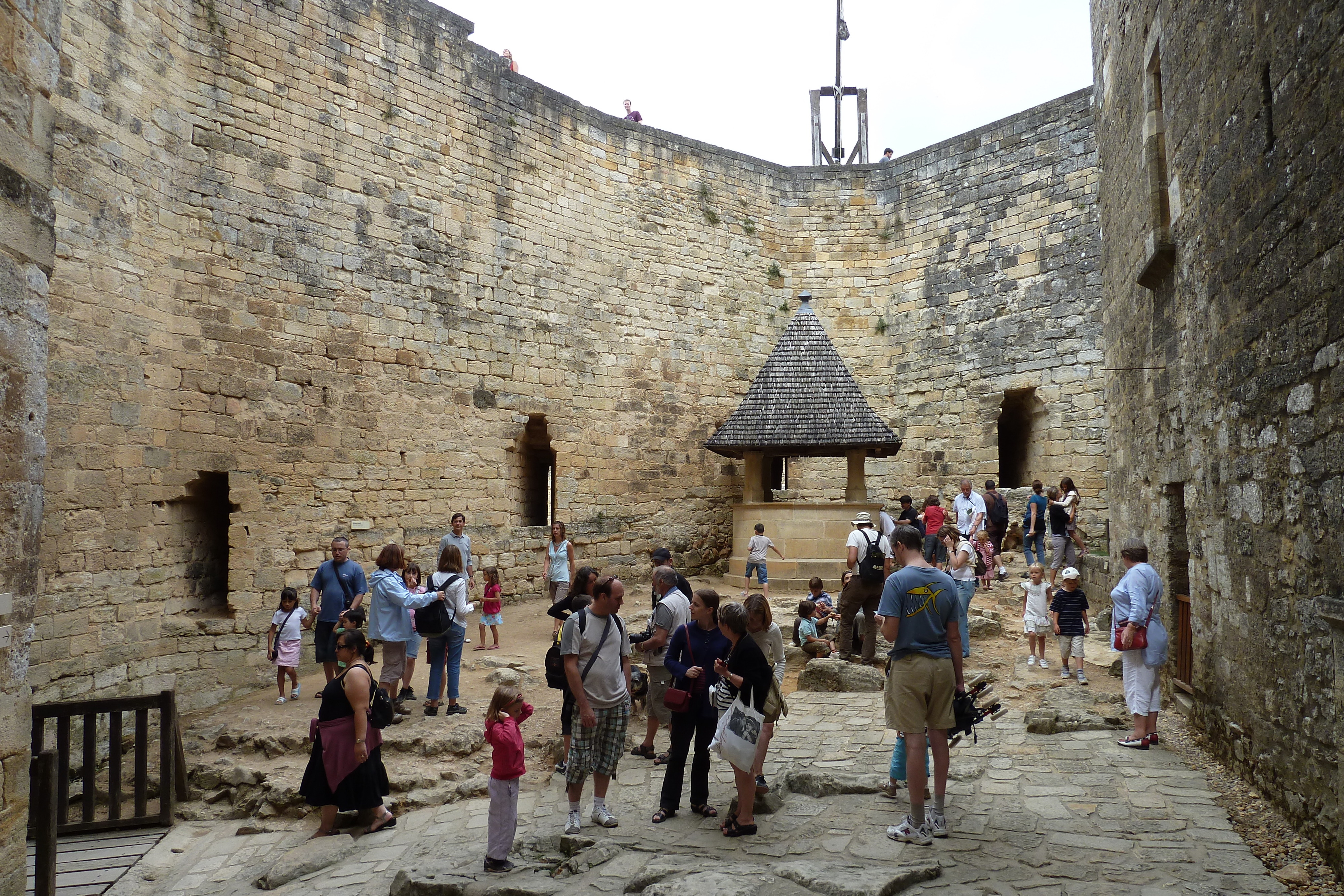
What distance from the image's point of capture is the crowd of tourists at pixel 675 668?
441 cm

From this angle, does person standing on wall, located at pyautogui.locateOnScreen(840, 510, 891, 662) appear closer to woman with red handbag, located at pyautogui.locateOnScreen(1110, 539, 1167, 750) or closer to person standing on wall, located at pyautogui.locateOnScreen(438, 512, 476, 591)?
woman with red handbag, located at pyautogui.locateOnScreen(1110, 539, 1167, 750)

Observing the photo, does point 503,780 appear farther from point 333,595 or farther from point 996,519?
point 996,519

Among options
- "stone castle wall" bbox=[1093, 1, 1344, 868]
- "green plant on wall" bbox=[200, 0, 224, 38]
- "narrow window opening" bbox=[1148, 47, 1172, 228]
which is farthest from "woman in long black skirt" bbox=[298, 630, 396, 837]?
"green plant on wall" bbox=[200, 0, 224, 38]

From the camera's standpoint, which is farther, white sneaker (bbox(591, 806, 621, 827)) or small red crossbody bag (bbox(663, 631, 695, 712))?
white sneaker (bbox(591, 806, 621, 827))

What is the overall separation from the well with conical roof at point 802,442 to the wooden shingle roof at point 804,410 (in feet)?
0.05

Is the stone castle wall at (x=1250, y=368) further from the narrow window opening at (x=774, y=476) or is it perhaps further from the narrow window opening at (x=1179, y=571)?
the narrow window opening at (x=774, y=476)

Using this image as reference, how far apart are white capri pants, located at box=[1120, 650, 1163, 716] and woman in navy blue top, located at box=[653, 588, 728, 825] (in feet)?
A: 9.07

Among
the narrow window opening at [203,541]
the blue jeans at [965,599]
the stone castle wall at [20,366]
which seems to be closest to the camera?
the stone castle wall at [20,366]

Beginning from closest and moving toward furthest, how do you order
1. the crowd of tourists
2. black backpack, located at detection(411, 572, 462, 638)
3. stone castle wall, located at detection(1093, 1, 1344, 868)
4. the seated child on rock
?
stone castle wall, located at detection(1093, 1, 1344, 868)
the crowd of tourists
black backpack, located at detection(411, 572, 462, 638)
the seated child on rock

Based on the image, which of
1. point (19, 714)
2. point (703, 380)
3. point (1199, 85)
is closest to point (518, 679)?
point (19, 714)

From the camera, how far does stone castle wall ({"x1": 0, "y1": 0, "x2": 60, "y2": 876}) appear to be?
3449 mm

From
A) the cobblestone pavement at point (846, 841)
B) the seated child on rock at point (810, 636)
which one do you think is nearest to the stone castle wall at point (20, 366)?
the cobblestone pavement at point (846, 841)

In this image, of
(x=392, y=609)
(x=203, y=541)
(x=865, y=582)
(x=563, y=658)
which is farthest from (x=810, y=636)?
(x=203, y=541)

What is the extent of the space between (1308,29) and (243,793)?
8.11 m
